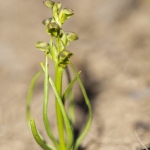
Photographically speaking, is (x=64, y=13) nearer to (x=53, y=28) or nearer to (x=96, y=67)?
(x=53, y=28)

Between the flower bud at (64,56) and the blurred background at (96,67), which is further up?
the blurred background at (96,67)

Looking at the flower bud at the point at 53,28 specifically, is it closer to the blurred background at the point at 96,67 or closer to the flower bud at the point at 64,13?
the flower bud at the point at 64,13

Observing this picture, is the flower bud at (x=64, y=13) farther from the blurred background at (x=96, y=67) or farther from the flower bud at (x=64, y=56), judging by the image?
the blurred background at (x=96, y=67)

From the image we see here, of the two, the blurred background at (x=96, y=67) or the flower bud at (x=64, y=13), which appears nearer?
the flower bud at (x=64, y=13)

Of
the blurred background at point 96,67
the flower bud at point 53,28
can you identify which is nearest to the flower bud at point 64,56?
the flower bud at point 53,28

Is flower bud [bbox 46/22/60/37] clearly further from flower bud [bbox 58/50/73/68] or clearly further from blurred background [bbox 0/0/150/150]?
blurred background [bbox 0/0/150/150]

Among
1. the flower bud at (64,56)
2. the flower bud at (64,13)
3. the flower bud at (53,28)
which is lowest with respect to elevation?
the flower bud at (64,56)

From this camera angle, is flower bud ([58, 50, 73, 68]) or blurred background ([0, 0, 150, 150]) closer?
flower bud ([58, 50, 73, 68])

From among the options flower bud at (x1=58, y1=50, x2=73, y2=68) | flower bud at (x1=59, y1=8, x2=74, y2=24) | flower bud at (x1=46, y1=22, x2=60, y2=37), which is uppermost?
flower bud at (x1=59, y1=8, x2=74, y2=24)

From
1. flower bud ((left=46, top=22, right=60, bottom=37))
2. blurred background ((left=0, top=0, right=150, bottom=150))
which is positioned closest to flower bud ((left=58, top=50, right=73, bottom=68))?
flower bud ((left=46, top=22, right=60, bottom=37))

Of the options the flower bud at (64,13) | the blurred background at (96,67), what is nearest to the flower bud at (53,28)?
the flower bud at (64,13)
